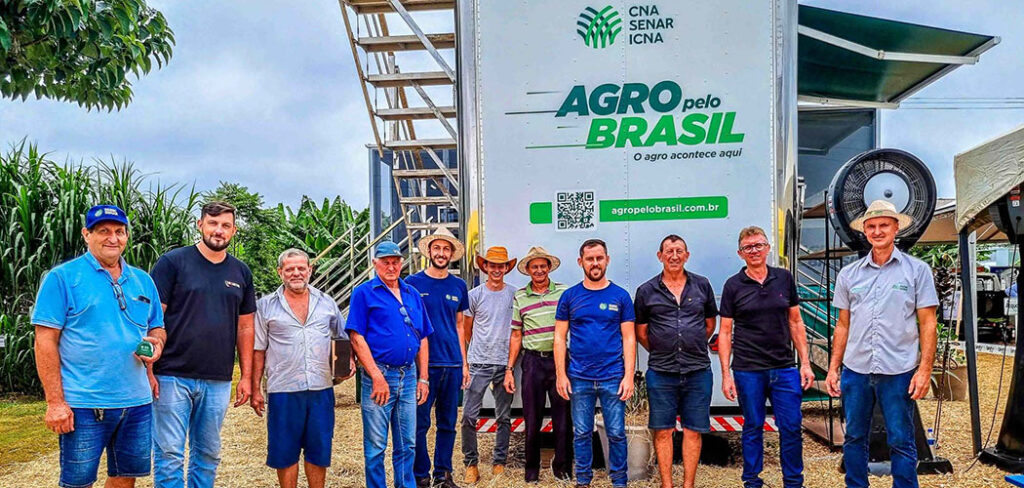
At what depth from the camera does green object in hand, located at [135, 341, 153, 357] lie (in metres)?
3.32

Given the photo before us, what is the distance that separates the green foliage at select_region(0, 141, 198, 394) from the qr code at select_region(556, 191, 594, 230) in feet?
20.5

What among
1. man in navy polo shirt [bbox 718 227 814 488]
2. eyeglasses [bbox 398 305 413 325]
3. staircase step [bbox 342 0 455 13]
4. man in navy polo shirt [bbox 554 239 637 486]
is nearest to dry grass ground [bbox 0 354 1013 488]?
man in navy polo shirt [bbox 554 239 637 486]

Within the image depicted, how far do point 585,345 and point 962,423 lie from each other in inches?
177

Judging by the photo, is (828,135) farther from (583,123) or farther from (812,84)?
(583,123)

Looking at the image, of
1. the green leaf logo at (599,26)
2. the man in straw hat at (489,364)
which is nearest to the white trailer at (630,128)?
the green leaf logo at (599,26)

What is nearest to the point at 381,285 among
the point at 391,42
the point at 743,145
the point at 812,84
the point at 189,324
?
the point at 189,324

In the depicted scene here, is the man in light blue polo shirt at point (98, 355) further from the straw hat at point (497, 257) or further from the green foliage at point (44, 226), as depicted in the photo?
the green foliage at point (44, 226)

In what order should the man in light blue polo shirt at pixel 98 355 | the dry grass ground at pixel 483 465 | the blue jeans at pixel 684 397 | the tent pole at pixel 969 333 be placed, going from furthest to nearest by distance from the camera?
the tent pole at pixel 969 333, the dry grass ground at pixel 483 465, the blue jeans at pixel 684 397, the man in light blue polo shirt at pixel 98 355

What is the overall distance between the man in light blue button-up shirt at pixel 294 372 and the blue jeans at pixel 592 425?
4.89 ft

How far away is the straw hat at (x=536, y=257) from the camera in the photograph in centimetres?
461

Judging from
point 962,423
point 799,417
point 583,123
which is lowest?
point 962,423

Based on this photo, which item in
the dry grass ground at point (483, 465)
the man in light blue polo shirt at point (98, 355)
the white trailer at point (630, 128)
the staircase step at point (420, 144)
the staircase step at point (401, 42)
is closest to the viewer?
the man in light blue polo shirt at point (98, 355)

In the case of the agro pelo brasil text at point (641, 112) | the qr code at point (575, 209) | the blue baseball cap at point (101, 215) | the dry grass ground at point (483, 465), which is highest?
the agro pelo brasil text at point (641, 112)

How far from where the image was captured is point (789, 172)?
4559 millimetres
